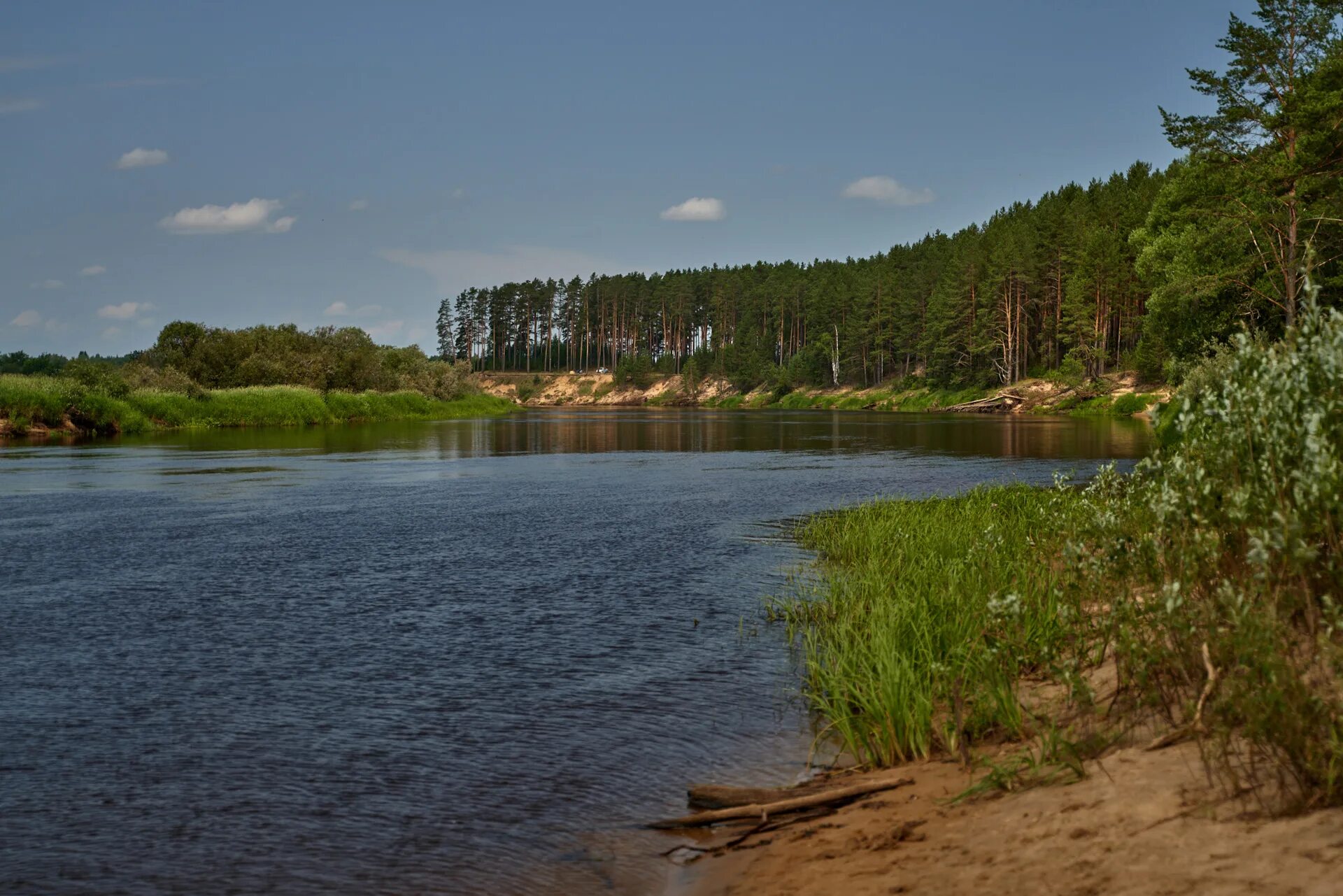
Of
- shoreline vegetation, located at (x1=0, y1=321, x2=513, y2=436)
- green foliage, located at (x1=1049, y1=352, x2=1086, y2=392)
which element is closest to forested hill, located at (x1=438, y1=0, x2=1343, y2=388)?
green foliage, located at (x1=1049, y1=352, x2=1086, y2=392)

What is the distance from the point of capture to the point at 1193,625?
750 centimetres

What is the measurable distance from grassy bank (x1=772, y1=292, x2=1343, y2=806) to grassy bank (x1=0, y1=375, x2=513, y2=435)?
66.9 m

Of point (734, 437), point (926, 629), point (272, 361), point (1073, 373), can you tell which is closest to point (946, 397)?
point (1073, 373)

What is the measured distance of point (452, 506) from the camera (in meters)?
30.2

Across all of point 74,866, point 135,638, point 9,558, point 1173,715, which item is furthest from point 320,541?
point 1173,715

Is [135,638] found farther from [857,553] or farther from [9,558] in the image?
[857,553]

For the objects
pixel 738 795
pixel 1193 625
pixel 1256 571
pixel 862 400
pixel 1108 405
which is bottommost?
pixel 738 795

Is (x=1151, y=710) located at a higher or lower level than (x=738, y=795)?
higher

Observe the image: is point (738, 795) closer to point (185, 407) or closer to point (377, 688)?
point (377, 688)

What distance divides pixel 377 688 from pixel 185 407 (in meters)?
75.3

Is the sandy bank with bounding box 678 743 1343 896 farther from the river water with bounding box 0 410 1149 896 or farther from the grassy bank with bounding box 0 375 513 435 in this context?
the grassy bank with bounding box 0 375 513 435

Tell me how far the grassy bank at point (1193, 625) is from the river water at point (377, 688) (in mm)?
1342

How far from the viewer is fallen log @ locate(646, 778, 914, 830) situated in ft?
26.3

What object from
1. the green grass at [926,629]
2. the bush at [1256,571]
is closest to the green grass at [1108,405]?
the green grass at [926,629]
